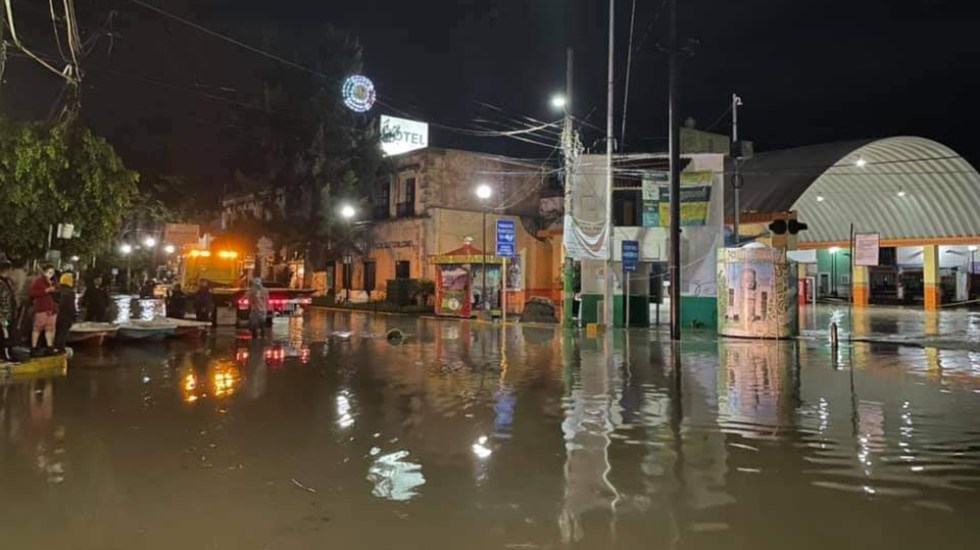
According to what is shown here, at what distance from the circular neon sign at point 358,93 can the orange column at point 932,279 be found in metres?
32.7

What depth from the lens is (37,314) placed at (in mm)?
13477

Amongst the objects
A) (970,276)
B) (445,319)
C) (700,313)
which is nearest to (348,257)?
(445,319)

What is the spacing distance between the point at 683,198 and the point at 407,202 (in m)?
21.4

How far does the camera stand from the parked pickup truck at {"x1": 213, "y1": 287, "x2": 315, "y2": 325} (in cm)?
2412

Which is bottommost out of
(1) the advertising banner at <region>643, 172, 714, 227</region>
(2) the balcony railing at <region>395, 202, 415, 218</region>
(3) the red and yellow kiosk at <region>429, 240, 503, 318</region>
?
(3) the red and yellow kiosk at <region>429, 240, 503, 318</region>

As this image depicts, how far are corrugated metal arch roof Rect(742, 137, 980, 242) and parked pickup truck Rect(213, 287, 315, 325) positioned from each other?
21.5 metres

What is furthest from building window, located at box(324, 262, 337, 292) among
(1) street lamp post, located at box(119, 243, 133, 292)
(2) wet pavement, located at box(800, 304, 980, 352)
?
(2) wet pavement, located at box(800, 304, 980, 352)

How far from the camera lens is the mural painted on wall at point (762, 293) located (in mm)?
21078

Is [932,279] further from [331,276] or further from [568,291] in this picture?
[331,276]

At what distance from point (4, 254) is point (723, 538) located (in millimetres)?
20749

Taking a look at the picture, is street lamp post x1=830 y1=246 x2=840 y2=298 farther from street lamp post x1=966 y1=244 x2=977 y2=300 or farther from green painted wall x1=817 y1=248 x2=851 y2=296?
street lamp post x1=966 y1=244 x2=977 y2=300

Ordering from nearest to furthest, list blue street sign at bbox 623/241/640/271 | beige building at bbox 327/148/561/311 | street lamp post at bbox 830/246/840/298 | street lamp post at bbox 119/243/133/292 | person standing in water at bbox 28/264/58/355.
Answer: person standing in water at bbox 28/264/58/355 < blue street sign at bbox 623/241/640/271 < beige building at bbox 327/148/561/311 < street lamp post at bbox 830/246/840/298 < street lamp post at bbox 119/243/133/292

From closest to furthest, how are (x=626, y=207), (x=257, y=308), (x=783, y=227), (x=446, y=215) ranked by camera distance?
(x=783, y=227)
(x=257, y=308)
(x=626, y=207)
(x=446, y=215)

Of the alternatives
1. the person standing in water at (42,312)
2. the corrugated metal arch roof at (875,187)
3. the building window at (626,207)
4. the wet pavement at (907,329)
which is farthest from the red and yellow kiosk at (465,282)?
the person standing in water at (42,312)
